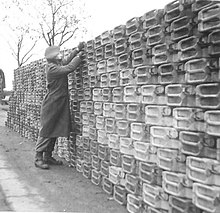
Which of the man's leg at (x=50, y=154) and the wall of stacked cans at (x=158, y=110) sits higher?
the wall of stacked cans at (x=158, y=110)

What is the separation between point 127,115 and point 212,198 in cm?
193

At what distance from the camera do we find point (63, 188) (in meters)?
6.28

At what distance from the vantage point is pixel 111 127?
5621mm

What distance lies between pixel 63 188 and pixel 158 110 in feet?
8.58

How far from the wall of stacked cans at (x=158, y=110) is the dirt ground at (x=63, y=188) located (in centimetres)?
→ 17

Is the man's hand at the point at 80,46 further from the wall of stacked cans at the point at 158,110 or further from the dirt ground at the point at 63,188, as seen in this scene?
the dirt ground at the point at 63,188

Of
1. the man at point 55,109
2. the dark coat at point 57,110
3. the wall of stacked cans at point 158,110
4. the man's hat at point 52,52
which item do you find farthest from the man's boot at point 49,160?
the man's hat at point 52,52

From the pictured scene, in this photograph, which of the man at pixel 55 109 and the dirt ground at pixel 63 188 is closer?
the dirt ground at pixel 63 188

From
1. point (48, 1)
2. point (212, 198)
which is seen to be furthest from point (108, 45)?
point (48, 1)

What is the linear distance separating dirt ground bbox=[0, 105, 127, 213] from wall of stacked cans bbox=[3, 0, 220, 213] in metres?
0.17

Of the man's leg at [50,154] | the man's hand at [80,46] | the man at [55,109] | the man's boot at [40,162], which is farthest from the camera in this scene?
the man's leg at [50,154]

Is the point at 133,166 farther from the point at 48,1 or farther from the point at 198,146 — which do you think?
the point at 48,1

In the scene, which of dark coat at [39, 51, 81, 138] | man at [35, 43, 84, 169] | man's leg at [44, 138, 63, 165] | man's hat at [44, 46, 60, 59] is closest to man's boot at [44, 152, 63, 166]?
man's leg at [44, 138, 63, 165]

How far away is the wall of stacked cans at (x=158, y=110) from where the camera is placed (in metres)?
3.46
